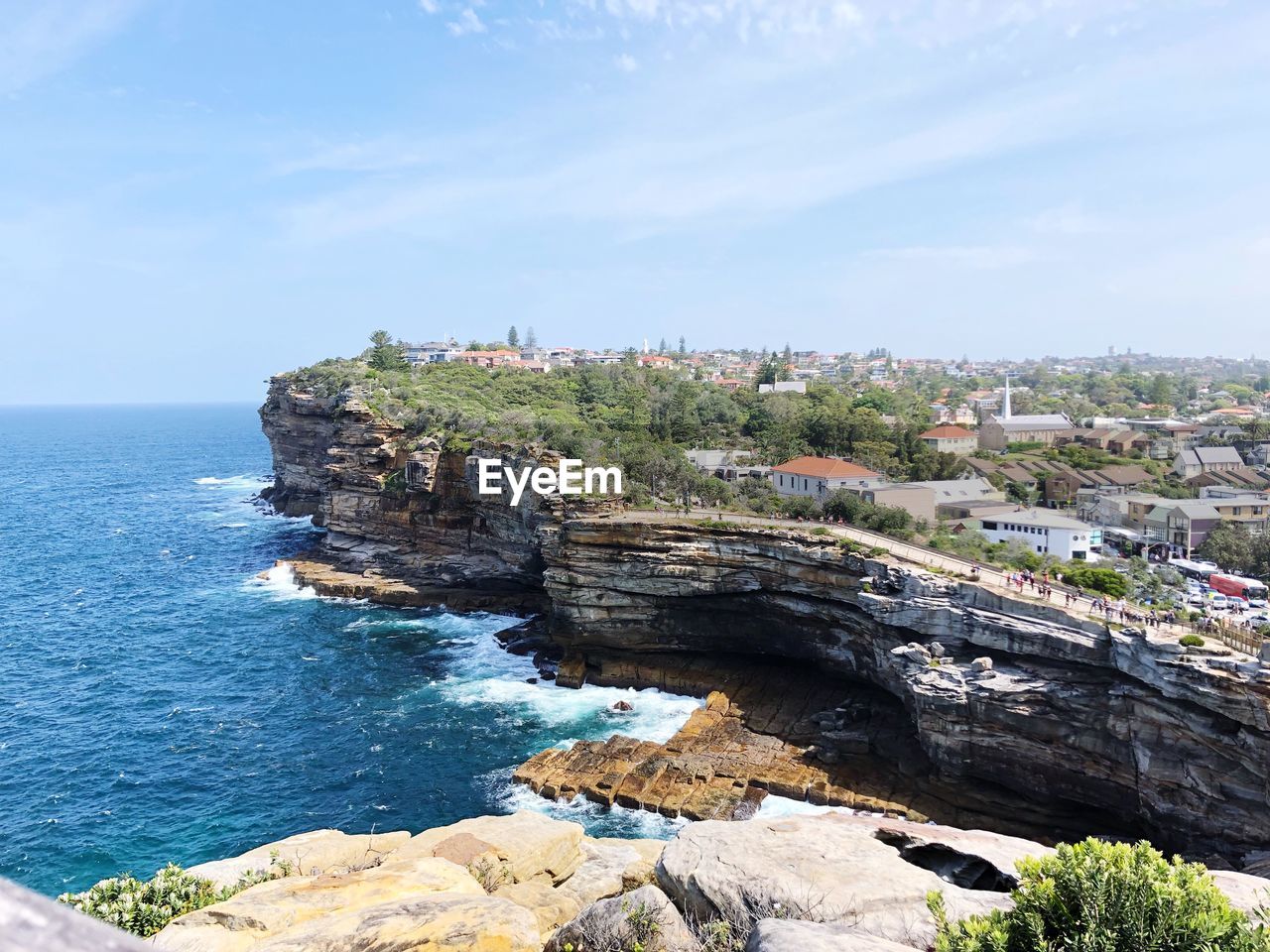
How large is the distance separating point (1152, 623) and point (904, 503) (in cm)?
2379

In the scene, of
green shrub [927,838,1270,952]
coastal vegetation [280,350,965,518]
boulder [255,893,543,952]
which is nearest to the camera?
green shrub [927,838,1270,952]

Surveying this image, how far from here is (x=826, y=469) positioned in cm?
5412

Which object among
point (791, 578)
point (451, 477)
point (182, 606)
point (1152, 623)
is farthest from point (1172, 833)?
point (182, 606)

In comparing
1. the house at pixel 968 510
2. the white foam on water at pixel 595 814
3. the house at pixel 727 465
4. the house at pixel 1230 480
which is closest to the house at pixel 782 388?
the house at pixel 727 465

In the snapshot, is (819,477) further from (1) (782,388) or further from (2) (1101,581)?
(1) (782,388)

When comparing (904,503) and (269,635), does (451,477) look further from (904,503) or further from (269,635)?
(904,503)

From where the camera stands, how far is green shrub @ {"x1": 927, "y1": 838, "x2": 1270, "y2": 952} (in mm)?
8906

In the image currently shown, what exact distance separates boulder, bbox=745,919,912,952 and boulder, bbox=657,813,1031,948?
1.77 feet

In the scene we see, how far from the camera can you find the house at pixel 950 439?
77750 millimetres

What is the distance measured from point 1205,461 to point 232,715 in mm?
77651

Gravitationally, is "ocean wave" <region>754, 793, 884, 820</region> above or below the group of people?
below

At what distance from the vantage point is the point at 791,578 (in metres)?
36.6

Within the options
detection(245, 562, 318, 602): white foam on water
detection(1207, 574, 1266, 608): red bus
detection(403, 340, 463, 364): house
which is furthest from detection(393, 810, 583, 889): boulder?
detection(403, 340, 463, 364): house

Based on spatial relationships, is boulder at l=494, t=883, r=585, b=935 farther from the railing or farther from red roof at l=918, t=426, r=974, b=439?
red roof at l=918, t=426, r=974, b=439
